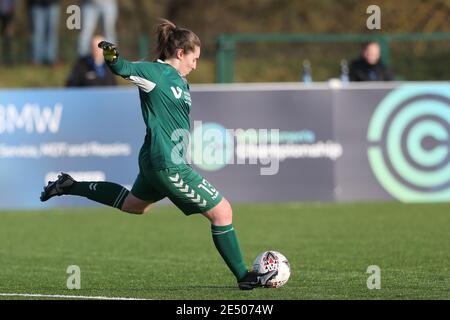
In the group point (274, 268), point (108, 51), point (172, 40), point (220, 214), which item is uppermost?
point (172, 40)

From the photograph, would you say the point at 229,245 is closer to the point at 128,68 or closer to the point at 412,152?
the point at 128,68

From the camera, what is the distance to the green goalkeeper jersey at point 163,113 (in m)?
8.06

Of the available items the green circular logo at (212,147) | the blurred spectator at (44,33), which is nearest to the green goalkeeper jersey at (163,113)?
the green circular logo at (212,147)

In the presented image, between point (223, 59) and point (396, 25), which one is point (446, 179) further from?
point (396, 25)

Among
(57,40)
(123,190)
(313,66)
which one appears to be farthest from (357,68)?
(123,190)

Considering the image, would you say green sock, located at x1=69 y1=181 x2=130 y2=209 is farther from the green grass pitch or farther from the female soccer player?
the green grass pitch

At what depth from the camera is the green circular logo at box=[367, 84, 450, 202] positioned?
16109mm

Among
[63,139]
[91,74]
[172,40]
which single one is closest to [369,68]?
[91,74]

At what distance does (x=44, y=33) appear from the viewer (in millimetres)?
20984

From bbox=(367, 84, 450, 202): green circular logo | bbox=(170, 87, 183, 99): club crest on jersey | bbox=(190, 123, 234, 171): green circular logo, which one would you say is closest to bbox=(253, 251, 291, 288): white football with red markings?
bbox=(170, 87, 183, 99): club crest on jersey

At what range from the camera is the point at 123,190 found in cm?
885

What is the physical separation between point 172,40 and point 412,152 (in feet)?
28.0

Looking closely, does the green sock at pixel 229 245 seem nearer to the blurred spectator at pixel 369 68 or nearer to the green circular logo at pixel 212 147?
the green circular logo at pixel 212 147

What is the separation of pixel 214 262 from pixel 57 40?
12.3 meters
